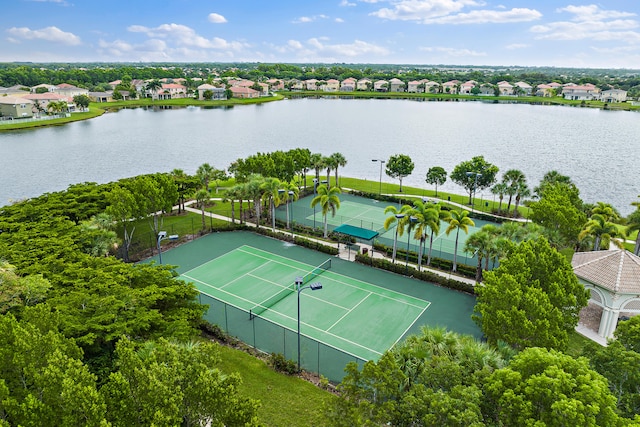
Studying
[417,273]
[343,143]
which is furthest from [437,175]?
[343,143]

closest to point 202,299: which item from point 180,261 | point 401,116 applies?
point 180,261

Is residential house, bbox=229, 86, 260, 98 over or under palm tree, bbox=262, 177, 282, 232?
over

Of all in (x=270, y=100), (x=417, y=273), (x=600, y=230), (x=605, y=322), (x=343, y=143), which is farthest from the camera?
(x=270, y=100)

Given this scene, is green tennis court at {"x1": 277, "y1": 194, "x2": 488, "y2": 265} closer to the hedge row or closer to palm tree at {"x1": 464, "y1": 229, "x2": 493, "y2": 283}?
the hedge row

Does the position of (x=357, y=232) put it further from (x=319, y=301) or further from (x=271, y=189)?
(x=319, y=301)

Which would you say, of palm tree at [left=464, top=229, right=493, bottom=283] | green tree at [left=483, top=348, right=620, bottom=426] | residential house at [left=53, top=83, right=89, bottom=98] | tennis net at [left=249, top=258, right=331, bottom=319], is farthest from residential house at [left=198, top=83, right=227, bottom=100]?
green tree at [left=483, top=348, right=620, bottom=426]

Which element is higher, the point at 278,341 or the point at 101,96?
the point at 101,96

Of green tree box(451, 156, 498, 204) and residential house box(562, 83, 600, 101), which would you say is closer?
green tree box(451, 156, 498, 204)

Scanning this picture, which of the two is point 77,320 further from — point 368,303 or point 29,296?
point 368,303
